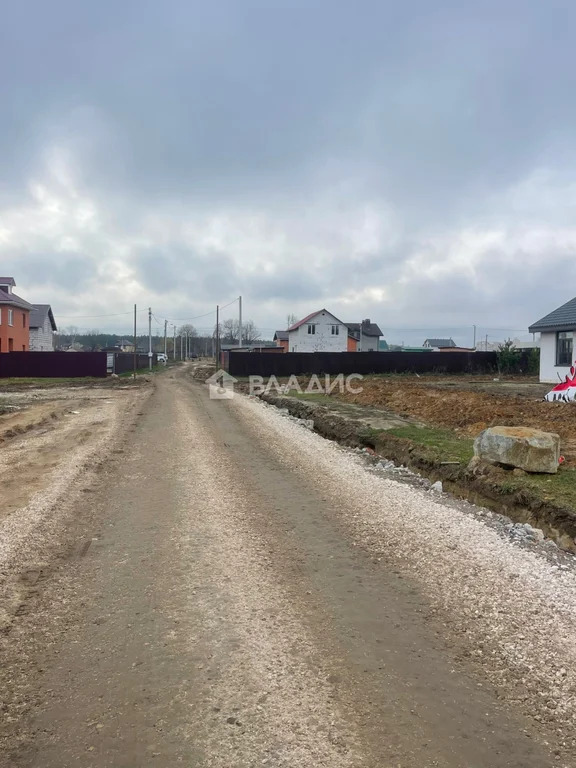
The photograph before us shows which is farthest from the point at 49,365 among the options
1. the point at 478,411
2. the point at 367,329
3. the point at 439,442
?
the point at 367,329

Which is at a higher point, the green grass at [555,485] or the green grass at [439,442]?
the green grass at [439,442]

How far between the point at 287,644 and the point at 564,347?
25.4m

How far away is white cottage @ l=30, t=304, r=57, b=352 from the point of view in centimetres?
5425

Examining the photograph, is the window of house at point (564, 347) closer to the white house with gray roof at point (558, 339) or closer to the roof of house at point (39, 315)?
the white house with gray roof at point (558, 339)

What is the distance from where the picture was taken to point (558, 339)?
1016 inches

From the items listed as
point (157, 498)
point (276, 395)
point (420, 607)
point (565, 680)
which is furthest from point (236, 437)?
point (276, 395)

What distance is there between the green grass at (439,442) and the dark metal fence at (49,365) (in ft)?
99.3

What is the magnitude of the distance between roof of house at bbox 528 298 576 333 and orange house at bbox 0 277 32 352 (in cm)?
3416

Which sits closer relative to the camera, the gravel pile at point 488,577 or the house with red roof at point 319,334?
the gravel pile at point 488,577

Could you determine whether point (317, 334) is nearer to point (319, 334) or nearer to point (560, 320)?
point (319, 334)

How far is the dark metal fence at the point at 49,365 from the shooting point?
3672cm
